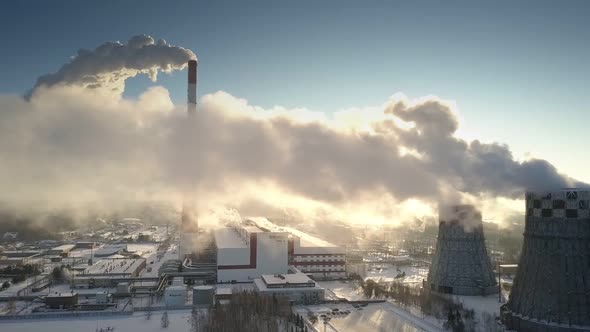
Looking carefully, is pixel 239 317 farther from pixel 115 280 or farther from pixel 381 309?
pixel 115 280

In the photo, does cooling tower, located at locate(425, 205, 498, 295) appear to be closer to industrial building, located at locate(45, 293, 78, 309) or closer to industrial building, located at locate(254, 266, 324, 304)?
industrial building, located at locate(254, 266, 324, 304)

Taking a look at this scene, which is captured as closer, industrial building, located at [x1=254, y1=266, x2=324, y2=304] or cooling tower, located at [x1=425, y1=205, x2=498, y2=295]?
industrial building, located at [x1=254, y1=266, x2=324, y2=304]

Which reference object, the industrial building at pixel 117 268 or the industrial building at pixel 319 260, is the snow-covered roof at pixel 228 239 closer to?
the industrial building at pixel 319 260

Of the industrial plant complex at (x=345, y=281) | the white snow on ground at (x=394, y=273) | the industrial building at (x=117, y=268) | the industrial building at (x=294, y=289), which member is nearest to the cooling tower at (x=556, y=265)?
the industrial plant complex at (x=345, y=281)

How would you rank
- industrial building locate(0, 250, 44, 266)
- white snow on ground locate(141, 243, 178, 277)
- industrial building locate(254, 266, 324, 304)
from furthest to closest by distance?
industrial building locate(0, 250, 44, 266) < white snow on ground locate(141, 243, 178, 277) < industrial building locate(254, 266, 324, 304)

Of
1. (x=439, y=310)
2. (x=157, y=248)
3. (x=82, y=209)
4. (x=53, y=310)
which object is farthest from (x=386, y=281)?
(x=82, y=209)

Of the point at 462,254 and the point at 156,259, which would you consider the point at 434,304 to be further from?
the point at 156,259

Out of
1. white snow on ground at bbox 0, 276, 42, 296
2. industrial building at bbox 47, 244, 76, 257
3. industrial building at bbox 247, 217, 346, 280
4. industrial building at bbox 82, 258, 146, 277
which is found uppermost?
industrial building at bbox 247, 217, 346, 280

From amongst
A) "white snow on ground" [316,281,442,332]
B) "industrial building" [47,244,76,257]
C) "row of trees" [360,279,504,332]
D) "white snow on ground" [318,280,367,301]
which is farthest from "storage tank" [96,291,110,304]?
"industrial building" [47,244,76,257]
